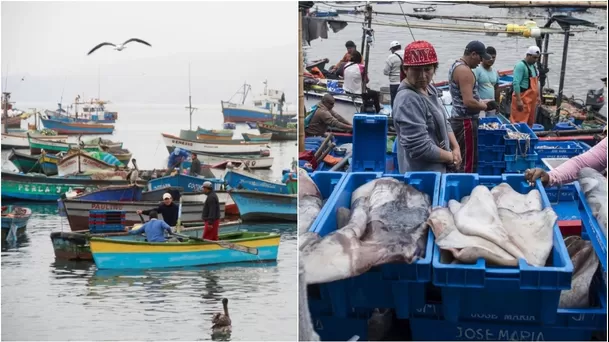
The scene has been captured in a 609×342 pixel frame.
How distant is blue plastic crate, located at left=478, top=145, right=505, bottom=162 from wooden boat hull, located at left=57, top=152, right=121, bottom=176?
2063 centimetres

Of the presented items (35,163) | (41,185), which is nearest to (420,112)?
(41,185)

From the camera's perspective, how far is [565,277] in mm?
2322

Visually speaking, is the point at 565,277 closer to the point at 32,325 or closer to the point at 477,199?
the point at 477,199

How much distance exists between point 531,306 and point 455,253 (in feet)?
0.95

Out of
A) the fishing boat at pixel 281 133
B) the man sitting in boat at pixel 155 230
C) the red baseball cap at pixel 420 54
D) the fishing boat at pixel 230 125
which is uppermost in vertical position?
the red baseball cap at pixel 420 54

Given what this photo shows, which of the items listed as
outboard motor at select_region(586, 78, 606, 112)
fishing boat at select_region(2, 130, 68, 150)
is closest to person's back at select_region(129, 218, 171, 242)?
outboard motor at select_region(586, 78, 606, 112)

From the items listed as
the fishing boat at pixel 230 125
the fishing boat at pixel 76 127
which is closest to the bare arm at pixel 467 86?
the fishing boat at pixel 76 127

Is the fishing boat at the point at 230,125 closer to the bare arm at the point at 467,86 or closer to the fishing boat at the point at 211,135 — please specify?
the fishing boat at the point at 211,135

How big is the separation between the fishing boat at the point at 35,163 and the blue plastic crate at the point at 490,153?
22.3m

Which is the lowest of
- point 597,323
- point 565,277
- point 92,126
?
point 92,126

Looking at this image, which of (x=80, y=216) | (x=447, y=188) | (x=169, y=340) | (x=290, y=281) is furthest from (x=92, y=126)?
(x=447, y=188)

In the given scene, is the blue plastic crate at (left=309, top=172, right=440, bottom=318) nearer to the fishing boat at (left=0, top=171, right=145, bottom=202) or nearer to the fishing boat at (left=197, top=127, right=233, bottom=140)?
the fishing boat at (left=0, top=171, right=145, bottom=202)

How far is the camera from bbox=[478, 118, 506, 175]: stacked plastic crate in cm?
481

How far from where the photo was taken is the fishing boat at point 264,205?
19766 mm
